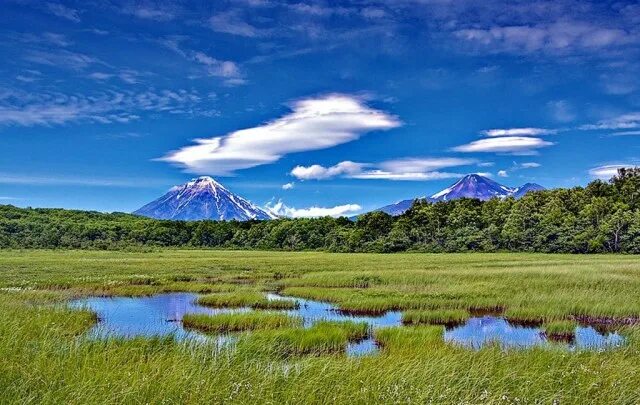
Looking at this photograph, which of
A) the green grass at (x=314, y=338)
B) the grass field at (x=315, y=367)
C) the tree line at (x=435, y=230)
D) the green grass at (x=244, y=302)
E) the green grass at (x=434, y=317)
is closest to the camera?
the grass field at (x=315, y=367)

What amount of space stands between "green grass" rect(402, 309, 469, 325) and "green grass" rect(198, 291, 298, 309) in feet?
22.9

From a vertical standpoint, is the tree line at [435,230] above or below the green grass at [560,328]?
above

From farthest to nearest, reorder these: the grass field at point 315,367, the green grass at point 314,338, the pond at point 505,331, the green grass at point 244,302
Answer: the green grass at point 244,302 → the pond at point 505,331 → the green grass at point 314,338 → the grass field at point 315,367

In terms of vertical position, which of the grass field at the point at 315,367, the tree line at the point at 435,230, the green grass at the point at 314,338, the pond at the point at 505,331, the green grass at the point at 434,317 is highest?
the tree line at the point at 435,230

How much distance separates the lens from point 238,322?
72.2 ft

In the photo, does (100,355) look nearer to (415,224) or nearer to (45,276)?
(45,276)

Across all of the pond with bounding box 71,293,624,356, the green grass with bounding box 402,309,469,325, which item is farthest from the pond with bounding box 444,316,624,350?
the green grass with bounding box 402,309,469,325

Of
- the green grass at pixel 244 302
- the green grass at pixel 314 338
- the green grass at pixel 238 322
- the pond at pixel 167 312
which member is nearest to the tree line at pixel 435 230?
the pond at pixel 167 312

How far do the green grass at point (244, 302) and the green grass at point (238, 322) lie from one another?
5.34 meters

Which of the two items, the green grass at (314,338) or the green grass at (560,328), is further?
the green grass at (560,328)

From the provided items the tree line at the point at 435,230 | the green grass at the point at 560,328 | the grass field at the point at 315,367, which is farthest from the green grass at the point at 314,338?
the tree line at the point at 435,230

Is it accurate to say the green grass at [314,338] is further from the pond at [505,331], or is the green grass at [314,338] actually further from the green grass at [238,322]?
the pond at [505,331]

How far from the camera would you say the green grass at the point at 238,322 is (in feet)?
70.3

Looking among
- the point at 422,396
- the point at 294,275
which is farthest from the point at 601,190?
the point at 422,396
